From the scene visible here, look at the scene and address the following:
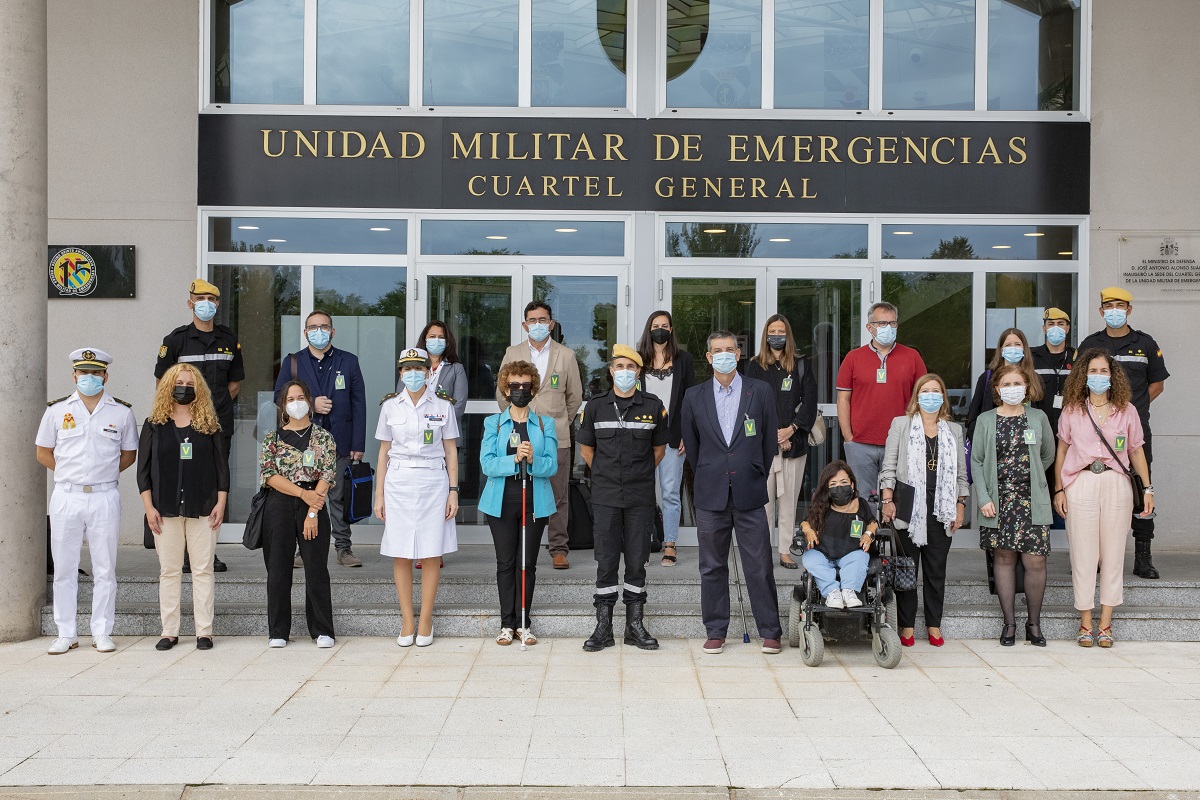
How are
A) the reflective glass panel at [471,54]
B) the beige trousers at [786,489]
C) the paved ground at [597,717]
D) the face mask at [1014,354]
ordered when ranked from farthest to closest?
the reflective glass panel at [471,54]
the beige trousers at [786,489]
the face mask at [1014,354]
the paved ground at [597,717]

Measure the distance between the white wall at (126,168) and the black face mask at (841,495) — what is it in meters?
5.83

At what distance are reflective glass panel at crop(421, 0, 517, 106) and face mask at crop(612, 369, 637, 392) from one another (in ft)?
12.2

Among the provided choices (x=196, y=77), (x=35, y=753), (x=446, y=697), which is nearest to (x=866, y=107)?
(x=196, y=77)

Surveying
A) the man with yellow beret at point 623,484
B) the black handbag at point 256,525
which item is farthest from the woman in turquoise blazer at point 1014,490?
the black handbag at point 256,525

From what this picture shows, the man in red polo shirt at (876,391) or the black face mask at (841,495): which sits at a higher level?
the man in red polo shirt at (876,391)

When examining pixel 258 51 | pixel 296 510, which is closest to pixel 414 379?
pixel 296 510

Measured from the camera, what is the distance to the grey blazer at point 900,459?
721cm

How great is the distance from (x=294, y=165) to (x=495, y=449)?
3975mm

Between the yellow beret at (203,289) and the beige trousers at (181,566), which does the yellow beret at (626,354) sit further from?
the yellow beret at (203,289)

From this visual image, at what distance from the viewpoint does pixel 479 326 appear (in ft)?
31.7

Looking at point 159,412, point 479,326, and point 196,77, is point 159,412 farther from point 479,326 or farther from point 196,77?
point 196,77

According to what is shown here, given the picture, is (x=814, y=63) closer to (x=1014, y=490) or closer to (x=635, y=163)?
(x=635, y=163)

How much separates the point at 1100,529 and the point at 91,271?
8.19m

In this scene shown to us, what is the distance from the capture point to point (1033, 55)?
9.77 meters
